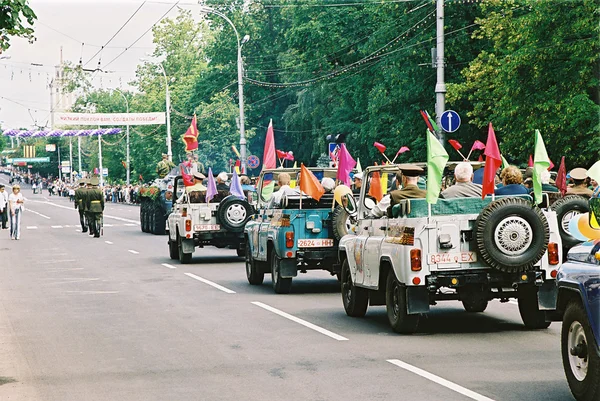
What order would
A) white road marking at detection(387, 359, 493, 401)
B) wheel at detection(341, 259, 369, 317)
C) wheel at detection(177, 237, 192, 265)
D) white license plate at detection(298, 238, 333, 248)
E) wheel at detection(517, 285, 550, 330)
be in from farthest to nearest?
wheel at detection(177, 237, 192, 265) → white license plate at detection(298, 238, 333, 248) → wheel at detection(341, 259, 369, 317) → wheel at detection(517, 285, 550, 330) → white road marking at detection(387, 359, 493, 401)

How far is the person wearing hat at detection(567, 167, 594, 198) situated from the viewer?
58.4 feet

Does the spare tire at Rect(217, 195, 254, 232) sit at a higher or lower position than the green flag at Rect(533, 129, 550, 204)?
lower

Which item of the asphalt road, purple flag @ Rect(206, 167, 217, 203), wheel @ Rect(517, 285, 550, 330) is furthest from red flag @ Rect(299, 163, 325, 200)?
purple flag @ Rect(206, 167, 217, 203)

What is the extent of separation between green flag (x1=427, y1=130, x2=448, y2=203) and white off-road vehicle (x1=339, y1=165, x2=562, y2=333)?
205 mm

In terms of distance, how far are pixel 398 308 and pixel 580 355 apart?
13.8ft

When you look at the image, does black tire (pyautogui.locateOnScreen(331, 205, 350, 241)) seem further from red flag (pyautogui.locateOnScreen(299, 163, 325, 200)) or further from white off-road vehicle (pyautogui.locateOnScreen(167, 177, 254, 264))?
Result: white off-road vehicle (pyautogui.locateOnScreen(167, 177, 254, 264))

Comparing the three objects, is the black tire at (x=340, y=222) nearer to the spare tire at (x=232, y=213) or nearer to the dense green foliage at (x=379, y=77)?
the spare tire at (x=232, y=213)

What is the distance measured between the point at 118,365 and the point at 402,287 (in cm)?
305

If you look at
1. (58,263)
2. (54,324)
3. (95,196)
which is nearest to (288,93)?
(95,196)

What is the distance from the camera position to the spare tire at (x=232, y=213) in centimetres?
2353

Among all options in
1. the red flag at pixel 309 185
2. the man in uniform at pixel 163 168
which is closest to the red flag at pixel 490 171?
the red flag at pixel 309 185

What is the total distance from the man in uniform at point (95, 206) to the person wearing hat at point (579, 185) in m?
22.2

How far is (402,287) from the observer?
11.6 m

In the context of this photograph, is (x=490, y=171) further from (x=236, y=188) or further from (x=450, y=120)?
(x=450, y=120)
